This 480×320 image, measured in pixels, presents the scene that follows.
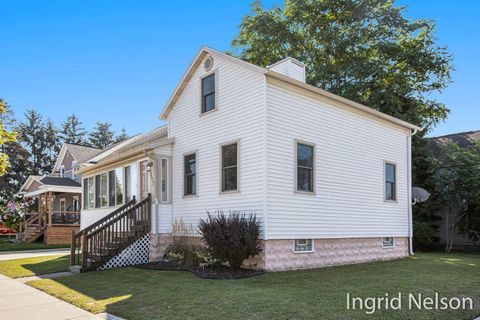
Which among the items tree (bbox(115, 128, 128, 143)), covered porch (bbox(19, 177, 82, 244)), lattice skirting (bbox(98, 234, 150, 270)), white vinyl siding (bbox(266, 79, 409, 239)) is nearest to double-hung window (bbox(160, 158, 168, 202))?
lattice skirting (bbox(98, 234, 150, 270))

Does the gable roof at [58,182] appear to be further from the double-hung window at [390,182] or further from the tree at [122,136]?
the tree at [122,136]

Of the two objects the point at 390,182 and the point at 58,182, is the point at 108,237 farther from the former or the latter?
the point at 58,182

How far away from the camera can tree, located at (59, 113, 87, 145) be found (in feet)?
179

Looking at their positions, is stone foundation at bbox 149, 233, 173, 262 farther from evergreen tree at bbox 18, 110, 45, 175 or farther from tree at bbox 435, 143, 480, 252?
evergreen tree at bbox 18, 110, 45, 175

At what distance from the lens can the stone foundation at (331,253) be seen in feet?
36.2

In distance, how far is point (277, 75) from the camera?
36.6 feet

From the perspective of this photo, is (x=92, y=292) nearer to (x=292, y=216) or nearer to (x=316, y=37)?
(x=292, y=216)

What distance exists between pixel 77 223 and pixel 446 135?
2456cm

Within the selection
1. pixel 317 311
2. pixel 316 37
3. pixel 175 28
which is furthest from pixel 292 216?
pixel 316 37

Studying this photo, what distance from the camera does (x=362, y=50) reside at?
25359 mm

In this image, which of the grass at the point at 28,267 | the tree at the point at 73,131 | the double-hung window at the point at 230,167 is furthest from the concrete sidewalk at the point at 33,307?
the tree at the point at 73,131

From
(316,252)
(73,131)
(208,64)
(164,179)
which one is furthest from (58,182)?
(73,131)

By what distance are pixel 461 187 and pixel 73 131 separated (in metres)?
49.4

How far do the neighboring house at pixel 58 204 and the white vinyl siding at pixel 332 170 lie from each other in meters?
18.6
